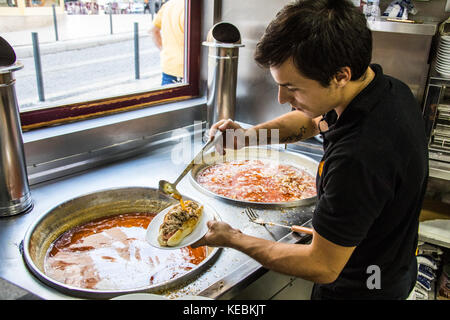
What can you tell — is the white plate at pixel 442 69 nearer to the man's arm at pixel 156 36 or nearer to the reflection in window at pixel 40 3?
the man's arm at pixel 156 36

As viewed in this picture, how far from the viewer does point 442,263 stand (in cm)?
247

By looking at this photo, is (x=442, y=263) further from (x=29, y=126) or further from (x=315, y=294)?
(x=29, y=126)

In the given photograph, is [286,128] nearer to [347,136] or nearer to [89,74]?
[347,136]

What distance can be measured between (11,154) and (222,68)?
1.14m

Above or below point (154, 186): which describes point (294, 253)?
above

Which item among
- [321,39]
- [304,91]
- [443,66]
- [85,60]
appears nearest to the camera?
[321,39]

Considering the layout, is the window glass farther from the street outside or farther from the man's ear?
the man's ear

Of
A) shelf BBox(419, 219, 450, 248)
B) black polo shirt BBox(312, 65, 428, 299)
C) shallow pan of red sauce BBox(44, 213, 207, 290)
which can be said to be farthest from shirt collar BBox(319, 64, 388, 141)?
shelf BBox(419, 219, 450, 248)

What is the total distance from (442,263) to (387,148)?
1924mm

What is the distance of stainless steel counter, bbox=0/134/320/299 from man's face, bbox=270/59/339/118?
20.1 inches

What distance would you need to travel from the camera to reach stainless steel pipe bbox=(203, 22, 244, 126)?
2078 mm

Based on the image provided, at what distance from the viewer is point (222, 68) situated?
6.97 feet

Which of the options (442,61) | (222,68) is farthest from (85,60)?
(442,61)

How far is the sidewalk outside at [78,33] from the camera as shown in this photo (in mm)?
1767
